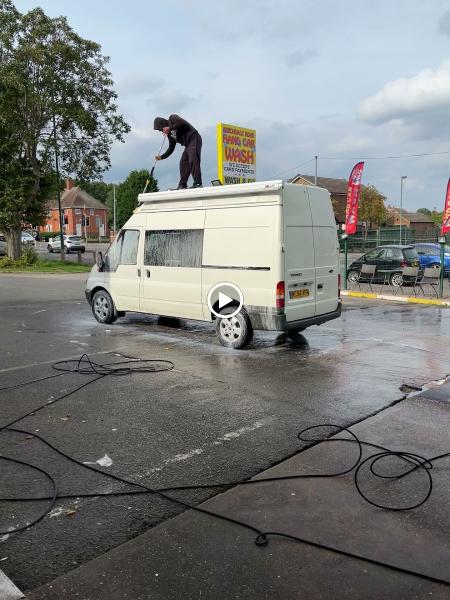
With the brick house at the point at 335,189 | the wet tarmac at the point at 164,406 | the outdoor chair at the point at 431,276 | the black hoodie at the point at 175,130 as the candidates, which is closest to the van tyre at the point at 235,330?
the wet tarmac at the point at 164,406

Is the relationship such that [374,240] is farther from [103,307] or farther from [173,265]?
[173,265]

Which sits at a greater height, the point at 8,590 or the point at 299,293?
the point at 299,293

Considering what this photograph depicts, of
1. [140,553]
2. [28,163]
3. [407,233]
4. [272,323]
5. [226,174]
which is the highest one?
[28,163]

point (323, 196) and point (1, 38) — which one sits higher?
point (1, 38)

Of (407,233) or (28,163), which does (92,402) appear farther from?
(28,163)

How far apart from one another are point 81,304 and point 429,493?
12278 millimetres

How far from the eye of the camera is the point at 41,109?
27609 millimetres

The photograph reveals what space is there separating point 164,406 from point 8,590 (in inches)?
117

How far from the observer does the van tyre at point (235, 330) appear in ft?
27.6

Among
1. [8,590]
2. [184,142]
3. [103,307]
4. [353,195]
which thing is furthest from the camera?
[353,195]

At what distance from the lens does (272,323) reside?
805 centimetres

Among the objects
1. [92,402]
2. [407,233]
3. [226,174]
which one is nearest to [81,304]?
[226,174]

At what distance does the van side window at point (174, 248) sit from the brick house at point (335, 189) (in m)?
A: 58.6
